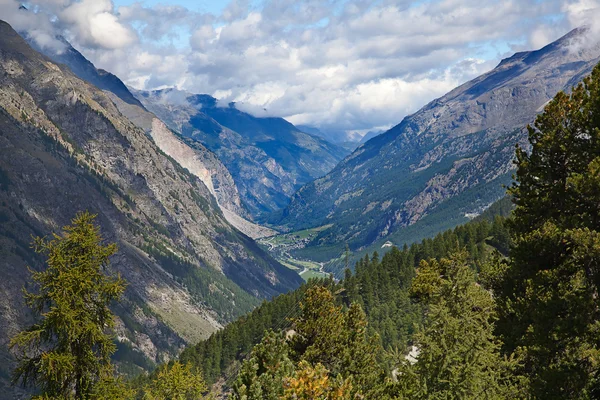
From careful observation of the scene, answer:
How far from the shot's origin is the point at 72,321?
74.1 ft

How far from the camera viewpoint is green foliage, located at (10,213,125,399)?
22656 mm

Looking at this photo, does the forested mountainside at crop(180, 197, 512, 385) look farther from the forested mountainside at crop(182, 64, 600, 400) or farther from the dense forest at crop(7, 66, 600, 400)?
the dense forest at crop(7, 66, 600, 400)

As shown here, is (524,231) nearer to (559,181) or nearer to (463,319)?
(559,181)

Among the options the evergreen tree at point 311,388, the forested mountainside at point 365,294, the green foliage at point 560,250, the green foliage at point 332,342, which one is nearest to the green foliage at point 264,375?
the evergreen tree at point 311,388

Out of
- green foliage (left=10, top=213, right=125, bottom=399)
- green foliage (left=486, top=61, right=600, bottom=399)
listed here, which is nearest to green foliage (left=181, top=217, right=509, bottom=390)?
green foliage (left=486, top=61, right=600, bottom=399)

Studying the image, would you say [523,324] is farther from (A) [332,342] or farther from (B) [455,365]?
(A) [332,342]

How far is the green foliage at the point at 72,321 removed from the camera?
22.7 m

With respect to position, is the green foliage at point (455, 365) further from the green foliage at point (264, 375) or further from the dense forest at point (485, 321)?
the green foliage at point (264, 375)

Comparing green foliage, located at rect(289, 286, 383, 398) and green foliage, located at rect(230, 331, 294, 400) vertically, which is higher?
green foliage, located at rect(230, 331, 294, 400)

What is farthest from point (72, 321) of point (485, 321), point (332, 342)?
point (332, 342)

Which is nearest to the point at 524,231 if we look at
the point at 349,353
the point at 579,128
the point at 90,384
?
the point at 579,128

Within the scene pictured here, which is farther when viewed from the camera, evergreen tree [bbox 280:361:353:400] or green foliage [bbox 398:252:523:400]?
green foliage [bbox 398:252:523:400]

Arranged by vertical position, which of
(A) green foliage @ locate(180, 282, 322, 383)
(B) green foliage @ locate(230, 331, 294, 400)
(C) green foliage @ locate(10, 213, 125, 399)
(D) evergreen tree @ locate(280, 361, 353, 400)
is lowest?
(A) green foliage @ locate(180, 282, 322, 383)

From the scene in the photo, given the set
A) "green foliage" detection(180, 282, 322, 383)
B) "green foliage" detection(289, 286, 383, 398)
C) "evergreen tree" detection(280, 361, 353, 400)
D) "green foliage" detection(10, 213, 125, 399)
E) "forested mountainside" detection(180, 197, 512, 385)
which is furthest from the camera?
"green foliage" detection(180, 282, 322, 383)
